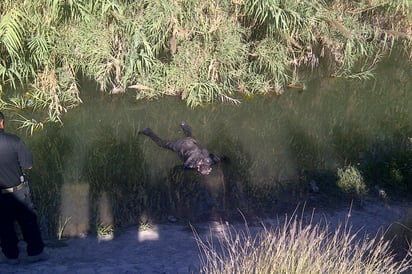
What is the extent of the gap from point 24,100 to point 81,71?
1359 millimetres

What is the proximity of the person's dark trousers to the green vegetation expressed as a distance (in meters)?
5.44

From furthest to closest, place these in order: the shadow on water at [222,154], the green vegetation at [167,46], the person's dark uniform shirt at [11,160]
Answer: the green vegetation at [167,46], the shadow on water at [222,154], the person's dark uniform shirt at [11,160]

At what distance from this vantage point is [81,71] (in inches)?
Answer: 486

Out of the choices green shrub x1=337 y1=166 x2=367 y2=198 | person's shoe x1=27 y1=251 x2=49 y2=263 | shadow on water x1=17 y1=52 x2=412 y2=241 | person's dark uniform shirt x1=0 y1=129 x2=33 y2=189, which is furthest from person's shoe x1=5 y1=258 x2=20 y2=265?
green shrub x1=337 y1=166 x2=367 y2=198

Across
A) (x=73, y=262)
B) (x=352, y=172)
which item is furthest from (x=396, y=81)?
(x=73, y=262)

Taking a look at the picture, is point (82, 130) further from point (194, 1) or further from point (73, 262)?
point (73, 262)

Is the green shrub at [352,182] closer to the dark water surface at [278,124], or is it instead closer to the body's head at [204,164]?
the dark water surface at [278,124]

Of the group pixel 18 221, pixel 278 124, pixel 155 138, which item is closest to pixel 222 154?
pixel 155 138

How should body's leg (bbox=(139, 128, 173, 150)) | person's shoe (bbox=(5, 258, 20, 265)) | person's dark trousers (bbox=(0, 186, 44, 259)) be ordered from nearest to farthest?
person's dark trousers (bbox=(0, 186, 44, 259)) → person's shoe (bbox=(5, 258, 20, 265)) → body's leg (bbox=(139, 128, 173, 150))

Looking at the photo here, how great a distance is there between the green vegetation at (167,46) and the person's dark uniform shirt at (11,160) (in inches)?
211

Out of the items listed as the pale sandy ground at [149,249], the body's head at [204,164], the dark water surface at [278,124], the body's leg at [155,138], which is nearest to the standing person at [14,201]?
the pale sandy ground at [149,249]

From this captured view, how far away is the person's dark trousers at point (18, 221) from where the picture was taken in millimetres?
5305

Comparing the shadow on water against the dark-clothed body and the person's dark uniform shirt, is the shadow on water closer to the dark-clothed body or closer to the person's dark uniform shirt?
the dark-clothed body

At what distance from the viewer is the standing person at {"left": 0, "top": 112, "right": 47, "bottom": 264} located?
5.20 metres
